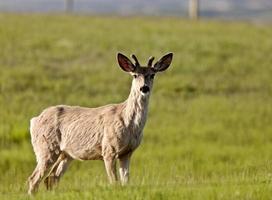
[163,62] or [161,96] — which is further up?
[163,62]

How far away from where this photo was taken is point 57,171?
11.5 metres

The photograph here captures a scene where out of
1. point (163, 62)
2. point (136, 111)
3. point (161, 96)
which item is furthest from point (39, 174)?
point (161, 96)

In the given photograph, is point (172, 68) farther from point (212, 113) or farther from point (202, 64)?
point (212, 113)

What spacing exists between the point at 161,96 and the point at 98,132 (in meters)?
13.8

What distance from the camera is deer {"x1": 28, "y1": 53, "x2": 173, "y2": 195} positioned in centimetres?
1073

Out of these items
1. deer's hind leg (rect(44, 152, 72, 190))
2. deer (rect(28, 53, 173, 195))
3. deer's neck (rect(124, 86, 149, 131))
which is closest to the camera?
deer (rect(28, 53, 173, 195))

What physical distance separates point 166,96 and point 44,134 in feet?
45.4

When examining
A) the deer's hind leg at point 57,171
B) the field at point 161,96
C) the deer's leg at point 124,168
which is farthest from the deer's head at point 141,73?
A: the deer's hind leg at point 57,171

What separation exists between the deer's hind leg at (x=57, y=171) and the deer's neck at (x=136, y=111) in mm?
1142

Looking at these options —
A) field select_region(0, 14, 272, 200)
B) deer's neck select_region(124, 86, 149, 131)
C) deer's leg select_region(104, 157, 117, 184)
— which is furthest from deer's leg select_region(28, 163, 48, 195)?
deer's neck select_region(124, 86, 149, 131)

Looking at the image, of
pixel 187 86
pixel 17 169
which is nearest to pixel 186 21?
pixel 187 86

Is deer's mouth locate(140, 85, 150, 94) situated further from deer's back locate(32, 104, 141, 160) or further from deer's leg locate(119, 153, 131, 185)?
deer's leg locate(119, 153, 131, 185)

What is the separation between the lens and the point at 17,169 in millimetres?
15828

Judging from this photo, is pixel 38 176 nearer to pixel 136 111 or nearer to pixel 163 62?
pixel 136 111
